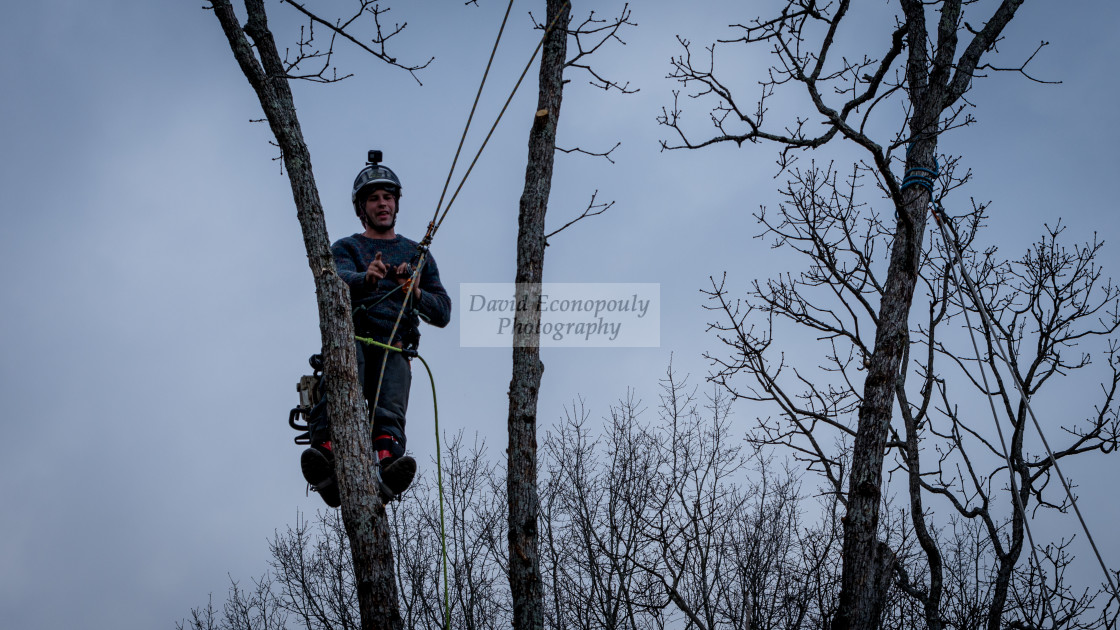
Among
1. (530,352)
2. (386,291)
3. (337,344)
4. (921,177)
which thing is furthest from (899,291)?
(337,344)

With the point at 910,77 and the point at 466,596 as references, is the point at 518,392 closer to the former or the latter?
the point at 910,77

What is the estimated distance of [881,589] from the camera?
7.32 meters

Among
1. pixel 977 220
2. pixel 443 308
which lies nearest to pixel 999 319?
pixel 977 220

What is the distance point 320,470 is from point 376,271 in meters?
1.09

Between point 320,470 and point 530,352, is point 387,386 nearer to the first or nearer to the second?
point 320,470

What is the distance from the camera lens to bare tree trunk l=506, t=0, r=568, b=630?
5363 mm

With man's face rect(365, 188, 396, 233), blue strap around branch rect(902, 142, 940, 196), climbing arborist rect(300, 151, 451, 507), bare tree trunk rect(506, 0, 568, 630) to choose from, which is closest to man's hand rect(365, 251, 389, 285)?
climbing arborist rect(300, 151, 451, 507)

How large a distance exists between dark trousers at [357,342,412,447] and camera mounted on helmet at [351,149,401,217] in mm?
929

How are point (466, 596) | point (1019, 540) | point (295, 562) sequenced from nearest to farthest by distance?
point (1019, 540) < point (466, 596) < point (295, 562)

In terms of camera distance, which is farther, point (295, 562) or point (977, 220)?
point (295, 562)

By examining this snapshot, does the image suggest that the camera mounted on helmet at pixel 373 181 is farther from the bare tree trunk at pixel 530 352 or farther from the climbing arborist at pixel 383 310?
the bare tree trunk at pixel 530 352

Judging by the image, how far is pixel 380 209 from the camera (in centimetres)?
553

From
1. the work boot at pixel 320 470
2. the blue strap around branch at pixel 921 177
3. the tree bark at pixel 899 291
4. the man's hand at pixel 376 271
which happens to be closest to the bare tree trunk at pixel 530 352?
the man's hand at pixel 376 271

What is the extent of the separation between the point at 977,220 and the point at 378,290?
814 centimetres
